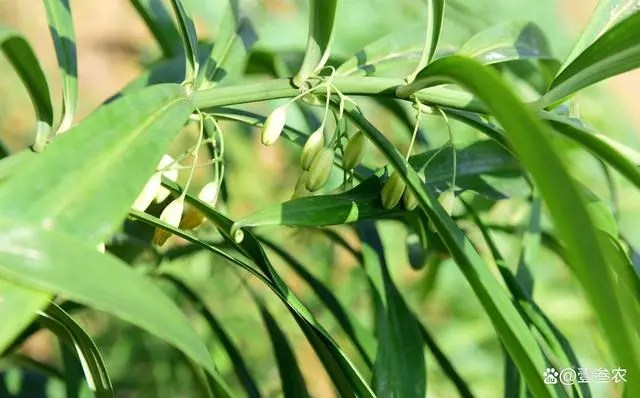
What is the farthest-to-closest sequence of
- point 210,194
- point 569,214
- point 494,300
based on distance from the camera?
1. point 210,194
2. point 494,300
3. point 569,214

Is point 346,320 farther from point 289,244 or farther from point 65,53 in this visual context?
point 289,244

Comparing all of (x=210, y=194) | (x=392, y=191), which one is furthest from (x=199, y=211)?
(x=392, y=191)

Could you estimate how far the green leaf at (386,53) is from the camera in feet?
1.67

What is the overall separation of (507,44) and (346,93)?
0.51 ft

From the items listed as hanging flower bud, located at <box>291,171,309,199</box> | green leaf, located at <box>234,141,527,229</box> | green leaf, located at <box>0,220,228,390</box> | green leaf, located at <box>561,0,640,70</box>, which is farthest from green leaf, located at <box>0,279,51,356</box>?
green leaf, located at <box>561,0,640,70</box>

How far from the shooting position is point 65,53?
501 millimetres

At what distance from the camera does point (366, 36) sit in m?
2.52

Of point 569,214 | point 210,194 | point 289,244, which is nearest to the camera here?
point 569,214

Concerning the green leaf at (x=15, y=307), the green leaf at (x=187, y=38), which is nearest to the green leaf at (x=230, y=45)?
the green leaf at (x=187, y=38)

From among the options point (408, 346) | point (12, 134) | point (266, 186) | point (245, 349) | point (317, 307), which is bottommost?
point (408, 346)

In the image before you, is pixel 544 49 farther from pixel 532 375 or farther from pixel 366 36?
pixel 366 36

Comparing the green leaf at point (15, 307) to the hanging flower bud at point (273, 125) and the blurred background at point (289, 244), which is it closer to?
the hanging flower bud at point (273, 125)

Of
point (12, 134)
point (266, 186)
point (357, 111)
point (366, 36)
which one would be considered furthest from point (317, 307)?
point (357, 111)

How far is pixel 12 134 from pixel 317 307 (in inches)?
35.3
